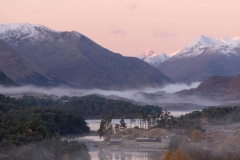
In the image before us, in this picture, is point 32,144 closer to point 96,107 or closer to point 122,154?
point 122,154

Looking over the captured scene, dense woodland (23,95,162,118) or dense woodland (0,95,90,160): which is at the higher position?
dense woodland (23,95,162,118)

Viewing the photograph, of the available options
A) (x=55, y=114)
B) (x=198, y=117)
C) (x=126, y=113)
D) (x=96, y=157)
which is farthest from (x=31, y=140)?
(x=126, y=113)

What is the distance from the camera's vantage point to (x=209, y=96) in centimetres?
19712

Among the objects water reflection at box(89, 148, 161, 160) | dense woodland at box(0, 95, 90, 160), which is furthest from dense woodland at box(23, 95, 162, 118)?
water reflection at box(89, 148, 161, 160)

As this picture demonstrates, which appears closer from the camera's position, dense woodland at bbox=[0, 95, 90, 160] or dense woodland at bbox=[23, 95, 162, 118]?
dense woodland at bbox=[0, 95, 90, 160]

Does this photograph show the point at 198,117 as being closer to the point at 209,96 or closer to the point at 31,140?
the point at 31,140

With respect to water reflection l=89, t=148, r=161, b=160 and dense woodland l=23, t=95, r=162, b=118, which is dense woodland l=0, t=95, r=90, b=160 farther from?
dense woodland l=23, t=95, r=162, b=118

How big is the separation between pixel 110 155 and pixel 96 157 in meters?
3.09

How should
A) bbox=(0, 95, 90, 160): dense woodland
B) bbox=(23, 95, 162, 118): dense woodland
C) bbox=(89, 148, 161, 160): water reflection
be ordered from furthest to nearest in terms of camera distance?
bbox=(23, 95, 162, 118): dense woodland < bbox=(89, 148, 161, 160): water reflection < bbox=(0, 95, 90, 160): dense woodland

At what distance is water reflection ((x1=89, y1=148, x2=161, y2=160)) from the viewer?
64238mm

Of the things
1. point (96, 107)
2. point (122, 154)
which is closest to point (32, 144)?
point (122, 154)

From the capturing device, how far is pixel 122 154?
6838cm

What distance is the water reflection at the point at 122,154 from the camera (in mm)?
64238

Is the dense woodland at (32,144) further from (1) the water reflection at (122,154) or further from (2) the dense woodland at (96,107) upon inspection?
(2) the dense woodland at (96,107)
